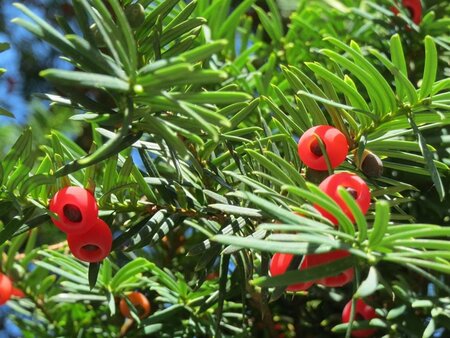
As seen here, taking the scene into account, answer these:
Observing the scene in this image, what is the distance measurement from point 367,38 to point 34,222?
64cm

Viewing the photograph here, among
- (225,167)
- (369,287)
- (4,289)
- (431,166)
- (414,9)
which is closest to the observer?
(369,287)

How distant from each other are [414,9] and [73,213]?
640 mm

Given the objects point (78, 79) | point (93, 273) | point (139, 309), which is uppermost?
point (78, 79)

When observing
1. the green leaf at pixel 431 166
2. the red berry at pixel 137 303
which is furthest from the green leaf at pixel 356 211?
Answer: the red berry at pixel 137 303

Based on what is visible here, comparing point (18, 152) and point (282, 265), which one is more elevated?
point (18, 152)

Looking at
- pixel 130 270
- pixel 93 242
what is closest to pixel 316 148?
pixel 93 242

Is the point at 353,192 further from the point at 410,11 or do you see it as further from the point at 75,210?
the point at 410,11

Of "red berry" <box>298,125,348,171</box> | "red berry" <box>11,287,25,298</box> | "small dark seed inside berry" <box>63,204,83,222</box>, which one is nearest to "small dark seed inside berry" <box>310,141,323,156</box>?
"red berry" <box>298,125,348,171</box>

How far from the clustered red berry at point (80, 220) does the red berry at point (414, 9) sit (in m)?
0.60

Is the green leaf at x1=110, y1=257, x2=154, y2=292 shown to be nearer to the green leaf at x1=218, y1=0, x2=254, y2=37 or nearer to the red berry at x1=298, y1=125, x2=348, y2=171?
the red berry at x1=298, y1=125, x2=348, y2=171

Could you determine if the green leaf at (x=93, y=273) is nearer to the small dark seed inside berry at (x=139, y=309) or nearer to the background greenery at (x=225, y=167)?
the background greenery at (x=225, y=167)

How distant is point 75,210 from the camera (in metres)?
0.62

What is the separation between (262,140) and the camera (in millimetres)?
690

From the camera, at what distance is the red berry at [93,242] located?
63 centimetres
